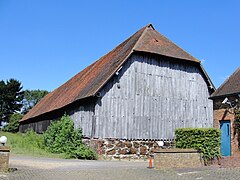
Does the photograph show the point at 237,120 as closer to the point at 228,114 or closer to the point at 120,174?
the point at 228,114

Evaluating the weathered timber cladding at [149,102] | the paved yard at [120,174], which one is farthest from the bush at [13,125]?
the paved yard at [120,174]

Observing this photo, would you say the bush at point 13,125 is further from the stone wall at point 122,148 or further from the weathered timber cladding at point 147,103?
the stone wall at point 122,148

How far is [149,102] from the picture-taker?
22094 millimetres

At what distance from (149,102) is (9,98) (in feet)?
174

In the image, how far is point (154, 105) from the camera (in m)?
22.2

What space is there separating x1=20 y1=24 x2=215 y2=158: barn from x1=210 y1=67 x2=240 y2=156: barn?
161 inches

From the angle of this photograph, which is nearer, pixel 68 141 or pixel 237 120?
pixel 237 120

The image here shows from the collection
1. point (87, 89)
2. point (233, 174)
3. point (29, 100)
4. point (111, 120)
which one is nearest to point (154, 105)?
point (111, 120)

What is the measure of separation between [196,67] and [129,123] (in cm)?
751

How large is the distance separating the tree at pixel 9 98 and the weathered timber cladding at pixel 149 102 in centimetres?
4906

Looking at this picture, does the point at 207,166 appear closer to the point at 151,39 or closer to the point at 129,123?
the point at 129,123

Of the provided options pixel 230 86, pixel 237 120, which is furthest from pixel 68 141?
pixel 230 86

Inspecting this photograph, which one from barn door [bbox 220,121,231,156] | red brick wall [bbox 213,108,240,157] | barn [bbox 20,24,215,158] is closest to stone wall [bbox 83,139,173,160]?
barn [bbox 20,24,215,158]

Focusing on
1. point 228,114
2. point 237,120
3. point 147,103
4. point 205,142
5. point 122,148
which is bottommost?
point 122,148
